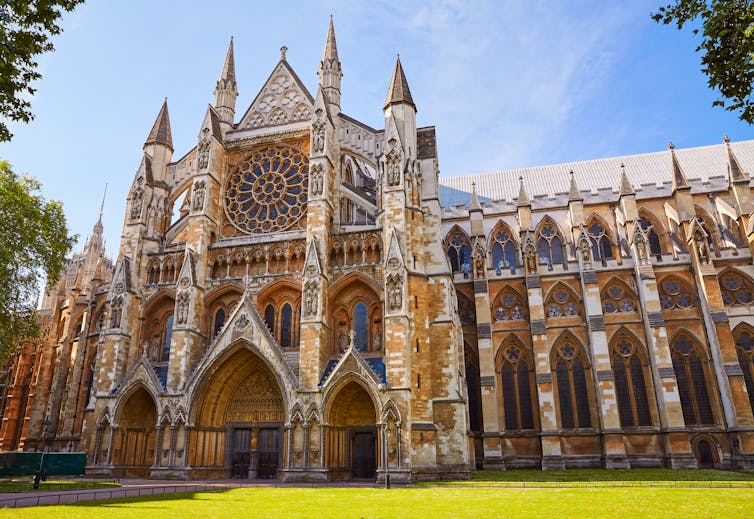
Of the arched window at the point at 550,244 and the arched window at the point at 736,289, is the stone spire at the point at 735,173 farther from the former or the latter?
the arched window at the point at 550,244

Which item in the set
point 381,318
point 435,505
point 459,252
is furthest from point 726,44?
point 459,252

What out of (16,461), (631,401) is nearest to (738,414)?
(631,401)

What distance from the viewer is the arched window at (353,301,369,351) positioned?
26.0 metres

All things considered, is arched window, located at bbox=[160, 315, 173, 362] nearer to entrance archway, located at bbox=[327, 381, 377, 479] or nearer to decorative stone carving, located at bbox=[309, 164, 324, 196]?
entrance archway, located at bbox=[327, 381, 377, 479]

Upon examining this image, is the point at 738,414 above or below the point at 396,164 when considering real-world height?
below

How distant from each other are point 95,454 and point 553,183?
116 ft

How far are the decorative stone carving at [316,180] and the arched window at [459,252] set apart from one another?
13898 mm

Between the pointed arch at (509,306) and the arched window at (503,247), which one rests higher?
the arched window at (503,247)

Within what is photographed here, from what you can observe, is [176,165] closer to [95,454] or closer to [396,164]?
[396,164]

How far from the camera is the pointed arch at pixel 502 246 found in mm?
37656

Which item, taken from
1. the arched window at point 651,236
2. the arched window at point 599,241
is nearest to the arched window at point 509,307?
the arched window at point 599,241

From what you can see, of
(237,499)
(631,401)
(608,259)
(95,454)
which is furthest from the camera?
(608,259)

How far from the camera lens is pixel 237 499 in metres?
15.3

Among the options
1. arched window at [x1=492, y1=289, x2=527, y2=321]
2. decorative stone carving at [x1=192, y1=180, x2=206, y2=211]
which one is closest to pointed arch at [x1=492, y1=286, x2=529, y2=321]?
arched window at [x1=492, y1=289, x2=527, y2=321]
